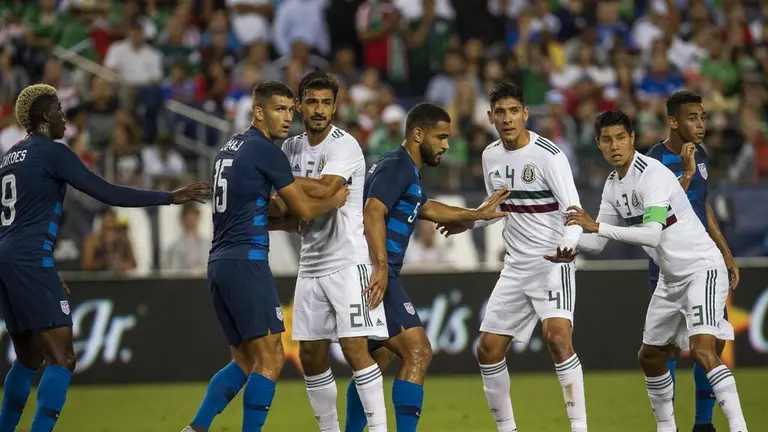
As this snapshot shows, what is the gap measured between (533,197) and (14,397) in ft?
12.9

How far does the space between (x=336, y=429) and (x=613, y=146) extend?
2.82 metres

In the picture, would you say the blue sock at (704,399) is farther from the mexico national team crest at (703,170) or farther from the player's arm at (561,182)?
the player's arm at (561,182)

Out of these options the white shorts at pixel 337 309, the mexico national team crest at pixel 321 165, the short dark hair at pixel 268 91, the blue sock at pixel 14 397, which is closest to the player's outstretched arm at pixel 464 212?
the white shorts at pixel 337 309

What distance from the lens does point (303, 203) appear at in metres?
8.16

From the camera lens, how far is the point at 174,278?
14117 mm

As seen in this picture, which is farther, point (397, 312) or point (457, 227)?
point (457, 227)

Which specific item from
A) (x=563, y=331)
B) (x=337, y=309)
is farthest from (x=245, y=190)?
(x=563, y=331)

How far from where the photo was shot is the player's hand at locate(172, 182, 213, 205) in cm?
867

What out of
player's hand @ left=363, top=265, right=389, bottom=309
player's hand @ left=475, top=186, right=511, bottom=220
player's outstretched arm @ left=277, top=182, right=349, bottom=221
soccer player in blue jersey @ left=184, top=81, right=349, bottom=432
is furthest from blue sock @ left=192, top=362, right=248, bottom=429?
player's hand @ left=475, top=186, right=511, bottom=220

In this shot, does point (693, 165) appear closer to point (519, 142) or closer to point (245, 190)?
point (519, 142)

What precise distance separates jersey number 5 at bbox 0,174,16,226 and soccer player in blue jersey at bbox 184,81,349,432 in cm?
143

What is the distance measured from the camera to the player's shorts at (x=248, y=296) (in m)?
8.13

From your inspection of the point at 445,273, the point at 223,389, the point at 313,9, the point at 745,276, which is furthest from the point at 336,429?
the point at 313,9

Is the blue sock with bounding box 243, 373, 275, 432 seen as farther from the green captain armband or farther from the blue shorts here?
the green captain armband
